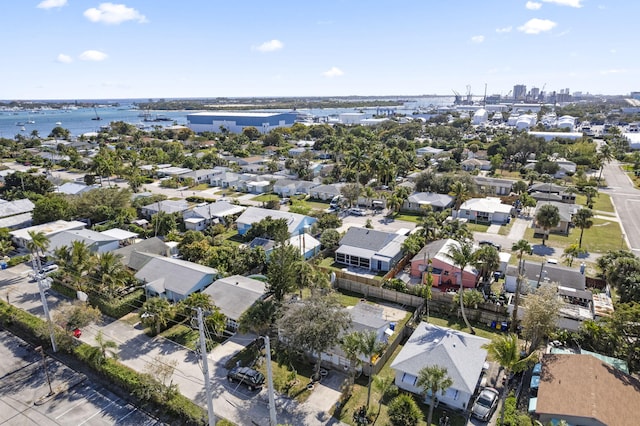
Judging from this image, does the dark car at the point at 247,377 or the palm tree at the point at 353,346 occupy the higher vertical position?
the palm tree at the point at 353,346

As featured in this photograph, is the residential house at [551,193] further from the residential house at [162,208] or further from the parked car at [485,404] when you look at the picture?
the residential house at [162,208]

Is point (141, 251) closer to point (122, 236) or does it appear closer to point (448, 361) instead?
point (122, 236)

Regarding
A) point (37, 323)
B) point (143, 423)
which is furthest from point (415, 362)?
point (37, 323)

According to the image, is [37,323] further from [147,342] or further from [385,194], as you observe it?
[385,194]

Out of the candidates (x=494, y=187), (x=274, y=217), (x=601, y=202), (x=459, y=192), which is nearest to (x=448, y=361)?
(x=274, y=217)

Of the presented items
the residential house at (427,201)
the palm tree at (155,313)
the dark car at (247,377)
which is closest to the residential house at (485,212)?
the residential house at (427,201)
